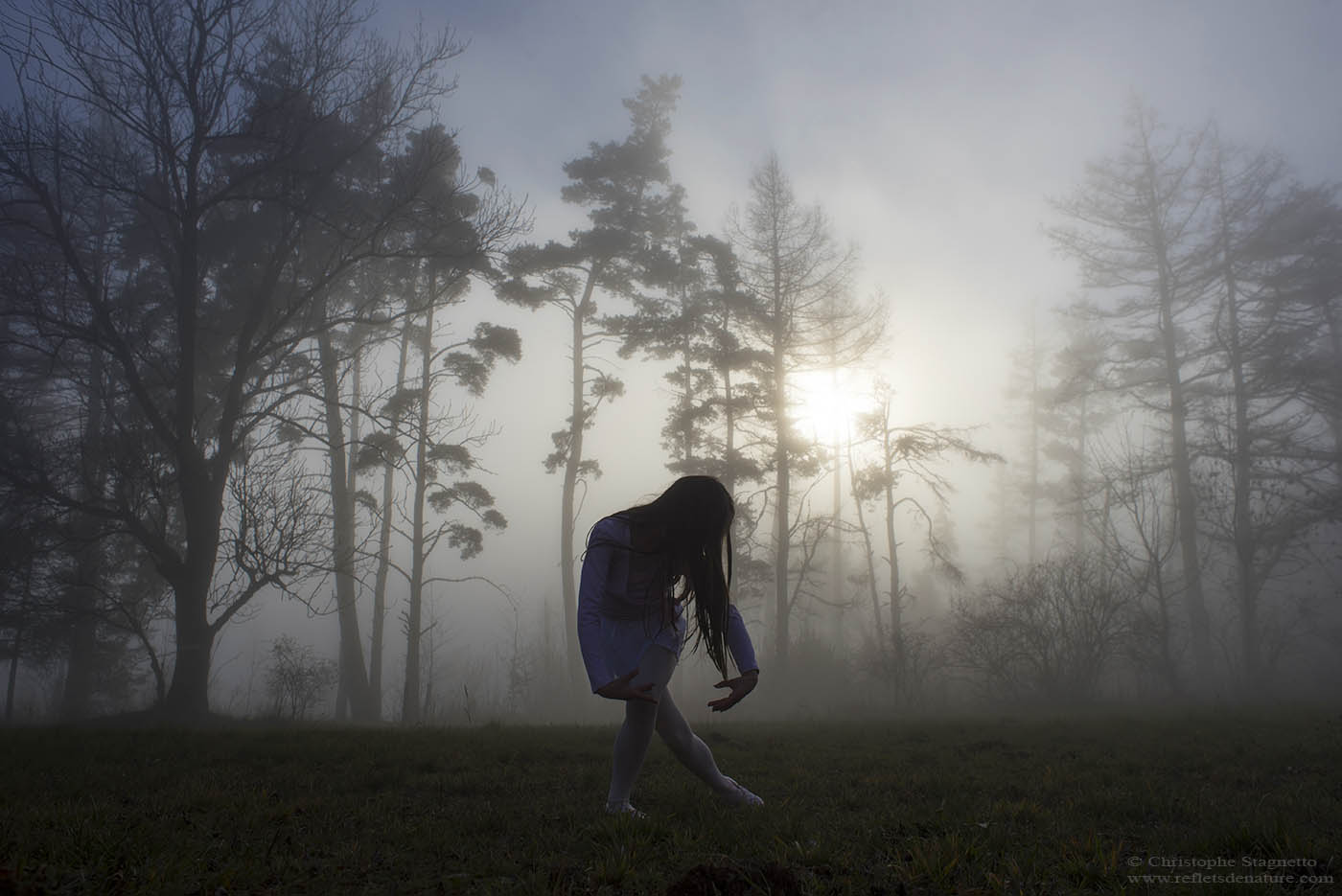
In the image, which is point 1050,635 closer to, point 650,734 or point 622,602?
point 650,734

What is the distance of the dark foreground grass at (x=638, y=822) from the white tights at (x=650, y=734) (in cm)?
27

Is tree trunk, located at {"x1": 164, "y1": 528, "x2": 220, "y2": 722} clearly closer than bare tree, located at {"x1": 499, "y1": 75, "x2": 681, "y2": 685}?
Yes

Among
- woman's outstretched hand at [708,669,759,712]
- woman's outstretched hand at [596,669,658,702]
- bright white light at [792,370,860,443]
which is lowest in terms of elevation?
woman's outstretched hand at [708,669,759,712]

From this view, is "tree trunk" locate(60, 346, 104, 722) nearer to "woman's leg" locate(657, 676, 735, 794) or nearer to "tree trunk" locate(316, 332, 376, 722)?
"tree trunk" locate(316, 332, 376, 722)

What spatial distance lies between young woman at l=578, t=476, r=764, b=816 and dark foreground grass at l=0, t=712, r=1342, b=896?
0.45m

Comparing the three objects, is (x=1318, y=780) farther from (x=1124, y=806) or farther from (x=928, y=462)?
(x=928, y=462)

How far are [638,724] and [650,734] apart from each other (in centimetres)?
9

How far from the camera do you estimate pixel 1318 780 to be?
5504 mm

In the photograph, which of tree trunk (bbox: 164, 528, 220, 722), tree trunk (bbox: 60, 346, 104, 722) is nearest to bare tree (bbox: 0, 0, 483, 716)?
tree trunk (bbox: 164, 528, 220, 722)

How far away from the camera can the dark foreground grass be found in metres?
2.99

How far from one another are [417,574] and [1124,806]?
17.8 metres

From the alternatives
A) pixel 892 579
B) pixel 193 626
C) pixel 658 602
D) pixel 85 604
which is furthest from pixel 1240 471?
pixel 85 604

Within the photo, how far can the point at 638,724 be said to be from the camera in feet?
12.8

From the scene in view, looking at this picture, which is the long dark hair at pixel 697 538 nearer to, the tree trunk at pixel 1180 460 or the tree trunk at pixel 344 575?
the tree trunk at pixel 344 575
